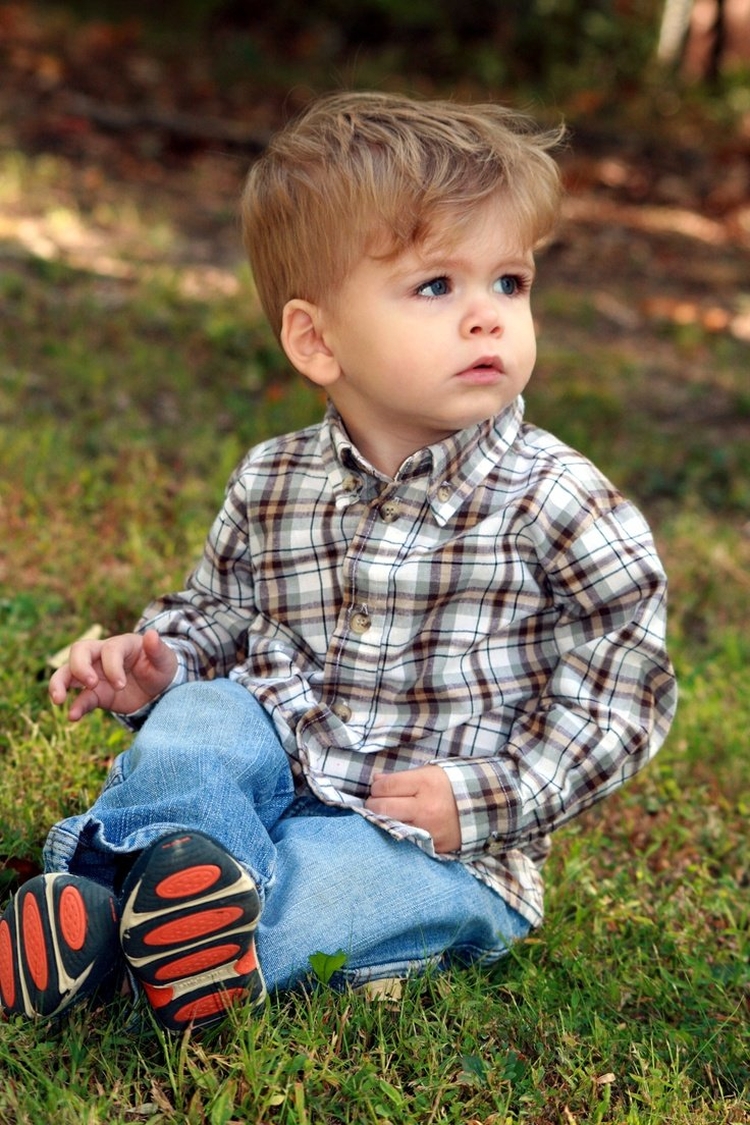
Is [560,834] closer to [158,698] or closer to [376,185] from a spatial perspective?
[158,698]

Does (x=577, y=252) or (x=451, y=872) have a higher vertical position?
(x=577, y=252)

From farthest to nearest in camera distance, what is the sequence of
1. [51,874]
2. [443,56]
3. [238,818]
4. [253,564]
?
[443,56]
[253,564]
[238,818]
[51,874]

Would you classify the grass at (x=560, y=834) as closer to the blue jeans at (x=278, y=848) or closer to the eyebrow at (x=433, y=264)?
the blue jeans at (x=278, y=848)

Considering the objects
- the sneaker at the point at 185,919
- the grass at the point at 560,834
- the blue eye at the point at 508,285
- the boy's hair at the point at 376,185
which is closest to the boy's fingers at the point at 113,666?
the grass at the point at 560,834

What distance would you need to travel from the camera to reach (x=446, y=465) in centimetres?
231

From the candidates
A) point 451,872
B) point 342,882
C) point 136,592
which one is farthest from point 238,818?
point 136,592

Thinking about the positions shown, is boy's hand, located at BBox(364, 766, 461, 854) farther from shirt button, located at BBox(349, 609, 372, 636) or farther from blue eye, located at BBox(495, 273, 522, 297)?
blue eye, located at BBox(495, 273, 522, 297)

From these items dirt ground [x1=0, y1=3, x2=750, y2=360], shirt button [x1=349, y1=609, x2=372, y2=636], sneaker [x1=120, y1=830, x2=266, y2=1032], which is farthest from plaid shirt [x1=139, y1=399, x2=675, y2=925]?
dirt ground [x1=0, y1=3, x2=750, y2=360]

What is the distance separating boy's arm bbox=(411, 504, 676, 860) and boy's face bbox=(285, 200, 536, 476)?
305 mm

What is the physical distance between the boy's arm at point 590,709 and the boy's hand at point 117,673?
0.54 m

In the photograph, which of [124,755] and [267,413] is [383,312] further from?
[267,413]

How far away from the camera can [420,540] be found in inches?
91.5

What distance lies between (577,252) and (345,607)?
5956 millimetres

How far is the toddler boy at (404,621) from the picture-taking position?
7.14 ft
